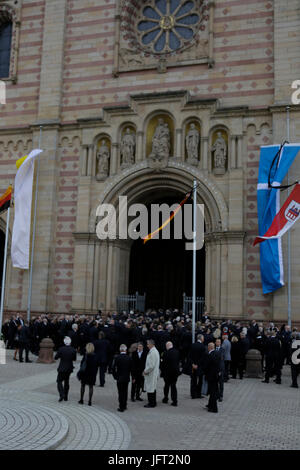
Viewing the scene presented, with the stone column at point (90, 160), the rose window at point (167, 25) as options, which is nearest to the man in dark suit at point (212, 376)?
the stone column at point (90, 160)

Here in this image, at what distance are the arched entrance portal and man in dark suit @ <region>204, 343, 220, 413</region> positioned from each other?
20.4 meters

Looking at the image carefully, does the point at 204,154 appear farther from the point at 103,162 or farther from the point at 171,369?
the point at 171,369

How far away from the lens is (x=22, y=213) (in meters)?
24.9

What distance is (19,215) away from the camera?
24.9m

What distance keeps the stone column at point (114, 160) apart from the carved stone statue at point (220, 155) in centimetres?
513

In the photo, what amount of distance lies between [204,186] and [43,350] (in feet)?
35.7

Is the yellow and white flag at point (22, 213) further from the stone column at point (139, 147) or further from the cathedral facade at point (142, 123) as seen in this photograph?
the stone column at point (139, 147)

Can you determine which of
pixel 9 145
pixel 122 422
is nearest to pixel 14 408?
pixel 122 422

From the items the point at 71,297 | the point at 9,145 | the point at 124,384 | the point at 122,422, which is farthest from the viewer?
the point at 9,145

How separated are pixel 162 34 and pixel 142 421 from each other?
22.4 m

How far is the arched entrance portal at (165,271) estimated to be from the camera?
3234 centimetres

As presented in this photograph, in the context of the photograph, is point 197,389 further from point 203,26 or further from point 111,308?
point 203,26

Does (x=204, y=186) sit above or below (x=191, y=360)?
above

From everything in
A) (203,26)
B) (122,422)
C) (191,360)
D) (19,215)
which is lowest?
(122,422)
